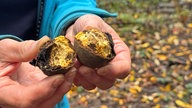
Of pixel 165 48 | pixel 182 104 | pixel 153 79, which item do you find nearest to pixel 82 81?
pixel 182 104

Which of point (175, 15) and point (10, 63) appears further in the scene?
point (175, 15)

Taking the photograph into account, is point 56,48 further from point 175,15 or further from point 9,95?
point 175,15

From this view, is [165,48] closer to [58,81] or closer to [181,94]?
[181,94]

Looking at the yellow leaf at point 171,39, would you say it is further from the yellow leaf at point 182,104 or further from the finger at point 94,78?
the finger at point 94,78

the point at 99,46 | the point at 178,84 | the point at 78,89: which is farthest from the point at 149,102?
the point at 99,46

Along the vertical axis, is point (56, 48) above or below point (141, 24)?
above

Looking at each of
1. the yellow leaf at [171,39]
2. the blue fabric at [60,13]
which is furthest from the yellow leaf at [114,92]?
the blue fabric at [60,13]
